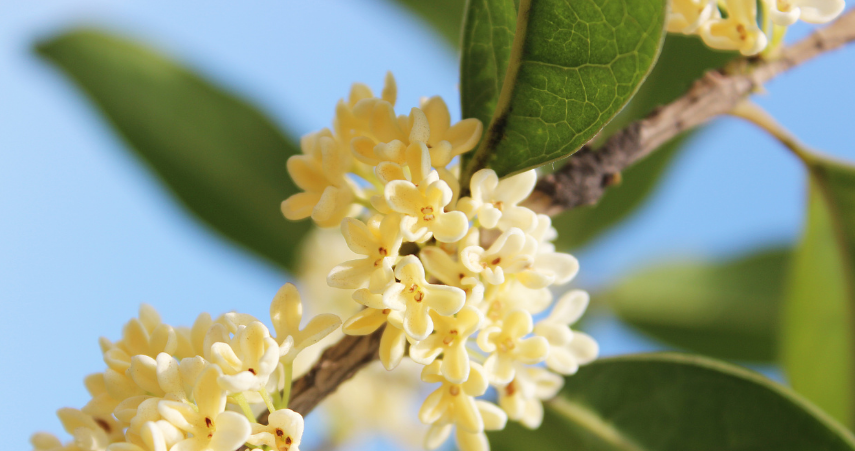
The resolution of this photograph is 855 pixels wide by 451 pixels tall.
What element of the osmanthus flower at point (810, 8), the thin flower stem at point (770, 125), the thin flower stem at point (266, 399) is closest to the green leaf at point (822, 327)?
the thin flower stem at point (770, 125)

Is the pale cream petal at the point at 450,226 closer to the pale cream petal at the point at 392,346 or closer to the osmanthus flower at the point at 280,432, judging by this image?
the pale cream petal at the point at 392,346

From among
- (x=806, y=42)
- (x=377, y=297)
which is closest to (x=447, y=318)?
(x=377, y=297)

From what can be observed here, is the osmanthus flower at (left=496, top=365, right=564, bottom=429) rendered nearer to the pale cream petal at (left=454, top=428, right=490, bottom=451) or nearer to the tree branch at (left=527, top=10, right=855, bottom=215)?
the pale cream petal at (left=454, top=428, right=490, bottom=451)

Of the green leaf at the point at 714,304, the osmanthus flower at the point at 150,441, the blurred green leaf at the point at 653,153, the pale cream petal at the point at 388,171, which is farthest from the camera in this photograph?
the green leaf at the point at 714,304

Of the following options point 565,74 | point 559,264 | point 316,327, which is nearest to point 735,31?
point 565,74

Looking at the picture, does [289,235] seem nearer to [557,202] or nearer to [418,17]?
[418,17]

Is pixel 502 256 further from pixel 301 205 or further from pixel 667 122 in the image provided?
pixel 667 122
